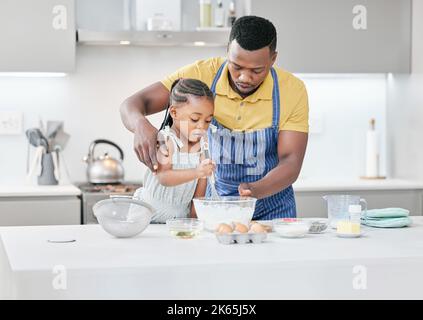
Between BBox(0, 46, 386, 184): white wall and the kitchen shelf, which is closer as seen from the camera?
the kitchen shelf

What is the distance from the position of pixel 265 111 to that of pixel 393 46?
1.68 metres

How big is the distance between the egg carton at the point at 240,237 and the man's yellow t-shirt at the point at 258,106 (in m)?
0.80

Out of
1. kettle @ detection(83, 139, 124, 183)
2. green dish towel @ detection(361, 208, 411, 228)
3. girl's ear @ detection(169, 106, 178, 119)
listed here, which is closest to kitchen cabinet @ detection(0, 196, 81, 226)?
kettle @ detection(83, 139, 124, 183)

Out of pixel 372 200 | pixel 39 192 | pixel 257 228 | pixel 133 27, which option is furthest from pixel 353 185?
pixel 257 228

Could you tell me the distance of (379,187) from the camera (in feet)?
13.6

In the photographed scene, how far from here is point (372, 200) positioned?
13.6 feet

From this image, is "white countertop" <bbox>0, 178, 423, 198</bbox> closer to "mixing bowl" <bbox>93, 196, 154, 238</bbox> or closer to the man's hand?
the man's hand

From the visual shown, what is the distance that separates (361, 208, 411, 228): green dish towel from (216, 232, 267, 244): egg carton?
1.79ft

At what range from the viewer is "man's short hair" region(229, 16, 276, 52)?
263 cm

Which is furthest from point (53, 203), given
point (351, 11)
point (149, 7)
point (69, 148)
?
point (351, 11)

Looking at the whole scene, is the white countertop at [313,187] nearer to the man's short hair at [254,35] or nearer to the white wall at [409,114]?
the white wall at [409,114]

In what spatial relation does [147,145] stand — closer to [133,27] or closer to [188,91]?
[188,91]

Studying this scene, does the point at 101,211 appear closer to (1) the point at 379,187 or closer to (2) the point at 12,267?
(2) the point at 12,267

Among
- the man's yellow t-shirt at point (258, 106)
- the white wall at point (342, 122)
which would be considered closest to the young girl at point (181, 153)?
the man's yellow t-shirt at point (258, 106)
